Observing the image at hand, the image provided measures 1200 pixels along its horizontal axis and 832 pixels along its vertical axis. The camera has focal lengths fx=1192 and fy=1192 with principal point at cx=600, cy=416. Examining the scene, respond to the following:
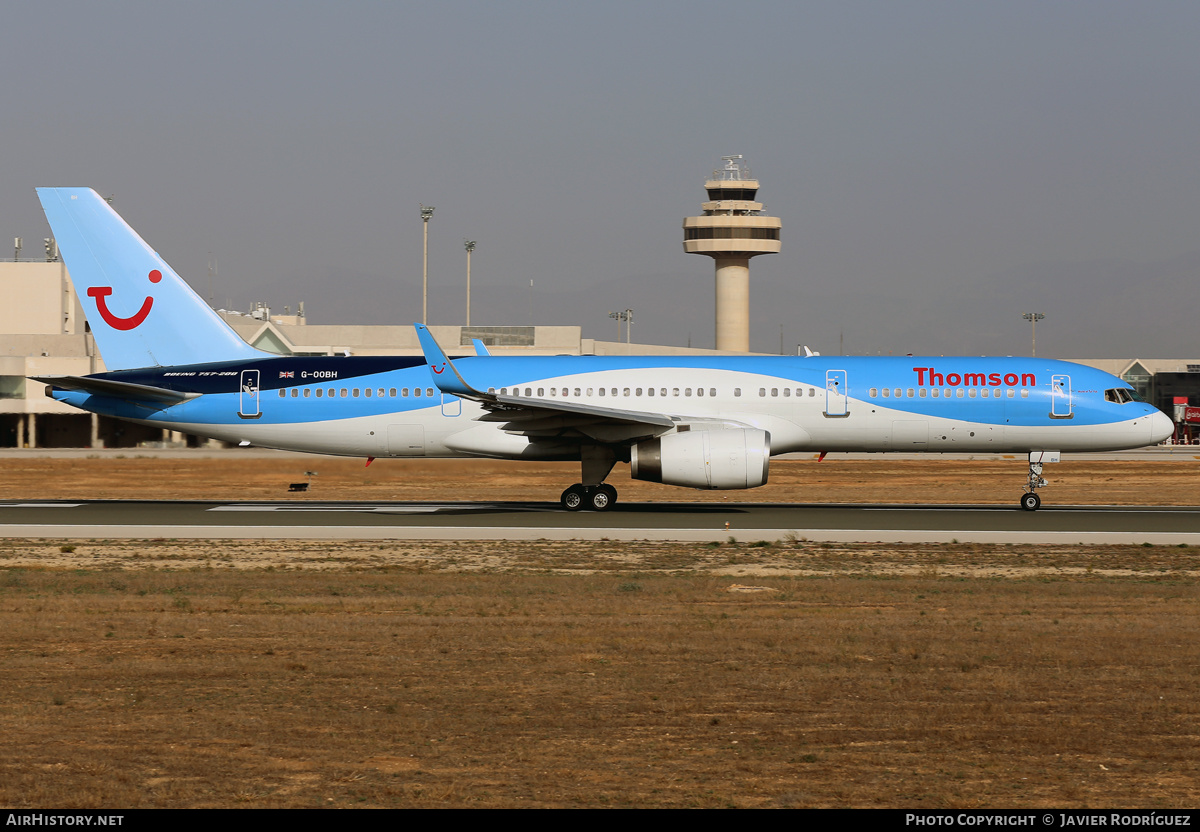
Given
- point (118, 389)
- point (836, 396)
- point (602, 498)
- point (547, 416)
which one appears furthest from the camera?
point (836, 396)

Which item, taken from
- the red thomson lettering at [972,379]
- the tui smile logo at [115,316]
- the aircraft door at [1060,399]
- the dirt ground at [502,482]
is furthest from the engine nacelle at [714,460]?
the tui smile logo at [115,316]

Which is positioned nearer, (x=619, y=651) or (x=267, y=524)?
(x=619, y=651)

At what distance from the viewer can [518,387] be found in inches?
1216

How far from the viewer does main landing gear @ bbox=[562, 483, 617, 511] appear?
30000 millimetres

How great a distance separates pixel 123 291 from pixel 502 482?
45.0 feet

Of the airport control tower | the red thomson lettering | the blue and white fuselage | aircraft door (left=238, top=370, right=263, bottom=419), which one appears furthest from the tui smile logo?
the airport control tower

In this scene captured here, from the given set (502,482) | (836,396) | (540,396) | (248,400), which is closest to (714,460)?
(836,396)

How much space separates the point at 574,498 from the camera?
98.9 feet

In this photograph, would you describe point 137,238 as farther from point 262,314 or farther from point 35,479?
point 262,314

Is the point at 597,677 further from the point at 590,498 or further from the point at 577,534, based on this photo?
the point at 590,498

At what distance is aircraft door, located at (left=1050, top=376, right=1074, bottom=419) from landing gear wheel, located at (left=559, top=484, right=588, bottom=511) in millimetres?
12154

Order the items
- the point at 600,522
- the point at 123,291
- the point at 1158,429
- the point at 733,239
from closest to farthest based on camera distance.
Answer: the point at 600,522, the point at 1158,429, the point at 123,291, the point at 733,239

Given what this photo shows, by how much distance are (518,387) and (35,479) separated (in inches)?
836

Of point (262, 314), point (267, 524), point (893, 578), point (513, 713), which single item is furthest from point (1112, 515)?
point (262, 314)
